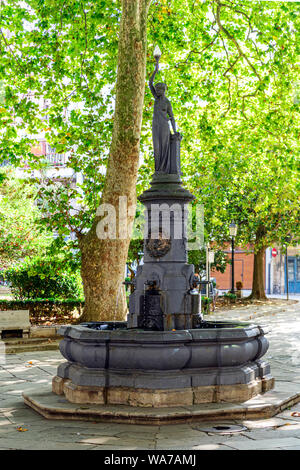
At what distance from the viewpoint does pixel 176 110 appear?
61.8 feet

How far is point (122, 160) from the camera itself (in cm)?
1343


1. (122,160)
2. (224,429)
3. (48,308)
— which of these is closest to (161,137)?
(122,160)

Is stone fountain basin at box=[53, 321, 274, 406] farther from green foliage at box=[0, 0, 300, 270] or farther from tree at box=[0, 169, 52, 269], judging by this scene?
tree at box=[0, 169, 52, 269]

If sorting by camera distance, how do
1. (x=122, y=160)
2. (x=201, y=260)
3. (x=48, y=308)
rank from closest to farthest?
1. (x=122, y=160)
2. (x=48, y=308)
3. (x=201, y=260)

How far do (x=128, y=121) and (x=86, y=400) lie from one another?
8.06 m

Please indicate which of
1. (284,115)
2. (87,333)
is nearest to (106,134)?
(284,115)

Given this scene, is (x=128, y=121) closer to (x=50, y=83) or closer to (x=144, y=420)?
(x=50, y=83)

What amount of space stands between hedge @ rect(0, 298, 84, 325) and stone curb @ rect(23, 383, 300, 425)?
8758 millimetres

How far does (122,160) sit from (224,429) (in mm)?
8418

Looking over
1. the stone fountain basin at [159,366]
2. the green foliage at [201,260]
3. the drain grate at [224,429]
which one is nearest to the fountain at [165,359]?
the stone fountain basin at [159,366]

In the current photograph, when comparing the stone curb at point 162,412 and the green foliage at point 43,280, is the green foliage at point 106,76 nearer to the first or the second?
the green foliage at point 43,280

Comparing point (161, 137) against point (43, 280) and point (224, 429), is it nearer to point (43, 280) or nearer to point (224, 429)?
point (224, 429)

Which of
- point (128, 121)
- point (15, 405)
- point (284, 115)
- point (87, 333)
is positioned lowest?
point (15, 405)

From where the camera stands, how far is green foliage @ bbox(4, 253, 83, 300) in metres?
15.9
